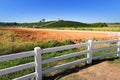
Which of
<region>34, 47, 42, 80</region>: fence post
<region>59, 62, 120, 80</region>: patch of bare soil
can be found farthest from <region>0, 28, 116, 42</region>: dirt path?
<region>34, 47, 42, 80</region>: fence post

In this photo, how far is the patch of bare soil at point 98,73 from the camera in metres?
6.96

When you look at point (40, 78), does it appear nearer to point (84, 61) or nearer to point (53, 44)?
point (84, 61)

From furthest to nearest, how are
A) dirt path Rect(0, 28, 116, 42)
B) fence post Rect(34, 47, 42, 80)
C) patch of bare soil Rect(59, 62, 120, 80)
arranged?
dirt path Rect(0, 28, 116, 42) → patch of bare soil Rect(59, 62, 120, 80) → fence post Rect(34, 47, 42, 80)

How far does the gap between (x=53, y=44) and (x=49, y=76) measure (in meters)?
13.8

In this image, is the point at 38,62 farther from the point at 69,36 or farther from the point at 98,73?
the point at 69,36

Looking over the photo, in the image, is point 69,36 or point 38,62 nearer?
point 38,62

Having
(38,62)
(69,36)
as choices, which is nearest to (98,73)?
(38,62)

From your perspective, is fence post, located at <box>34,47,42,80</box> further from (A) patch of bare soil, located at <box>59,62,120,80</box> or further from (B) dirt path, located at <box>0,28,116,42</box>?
(B) dirt path, located at <box>0,28,116,42</box>

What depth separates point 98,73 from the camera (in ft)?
24.5

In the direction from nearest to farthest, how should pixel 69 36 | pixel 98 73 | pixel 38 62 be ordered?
pixel 38 62 → pixel 98 73 → pixel 69 36

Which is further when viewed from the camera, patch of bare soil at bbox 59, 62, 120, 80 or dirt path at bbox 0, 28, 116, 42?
dirt path at bbox 0, 28, 116, 42

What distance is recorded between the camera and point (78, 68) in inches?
323

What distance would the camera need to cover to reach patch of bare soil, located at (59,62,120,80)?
696 cm

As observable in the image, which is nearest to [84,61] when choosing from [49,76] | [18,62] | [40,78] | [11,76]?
[49,76]
